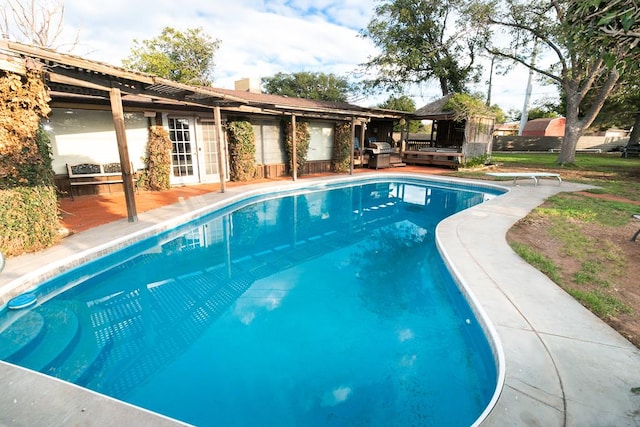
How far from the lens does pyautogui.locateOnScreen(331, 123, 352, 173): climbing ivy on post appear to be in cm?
1385

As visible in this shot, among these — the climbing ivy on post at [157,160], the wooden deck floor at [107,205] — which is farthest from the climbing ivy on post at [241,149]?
the climbing ivy on post at [157,160]

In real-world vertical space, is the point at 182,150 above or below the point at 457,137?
below

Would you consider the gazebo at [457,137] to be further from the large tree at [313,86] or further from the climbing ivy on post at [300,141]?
the large tree at [313,86]

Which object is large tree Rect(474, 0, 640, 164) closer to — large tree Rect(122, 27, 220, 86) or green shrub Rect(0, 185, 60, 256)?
green shrub Rect(0, 185, 60, 256)

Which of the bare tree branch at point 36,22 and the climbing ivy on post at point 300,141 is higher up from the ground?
the bare tree branch at point 36,22

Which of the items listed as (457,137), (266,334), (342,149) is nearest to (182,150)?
(342,149)

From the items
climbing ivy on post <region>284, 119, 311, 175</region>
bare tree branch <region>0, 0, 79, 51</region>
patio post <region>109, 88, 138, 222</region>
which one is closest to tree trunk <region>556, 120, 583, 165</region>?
climbing ivy on post <region>284, 119, 311, 175</region>

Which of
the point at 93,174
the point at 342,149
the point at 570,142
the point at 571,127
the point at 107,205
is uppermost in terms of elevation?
the point at 571,127

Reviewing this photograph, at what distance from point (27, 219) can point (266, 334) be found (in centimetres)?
426

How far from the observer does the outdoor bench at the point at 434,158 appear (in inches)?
599

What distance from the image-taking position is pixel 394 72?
21.1 metres

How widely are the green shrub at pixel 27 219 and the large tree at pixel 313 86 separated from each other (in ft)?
104

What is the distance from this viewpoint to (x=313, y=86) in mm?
34438

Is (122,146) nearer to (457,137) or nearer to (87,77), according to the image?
(87,77)
